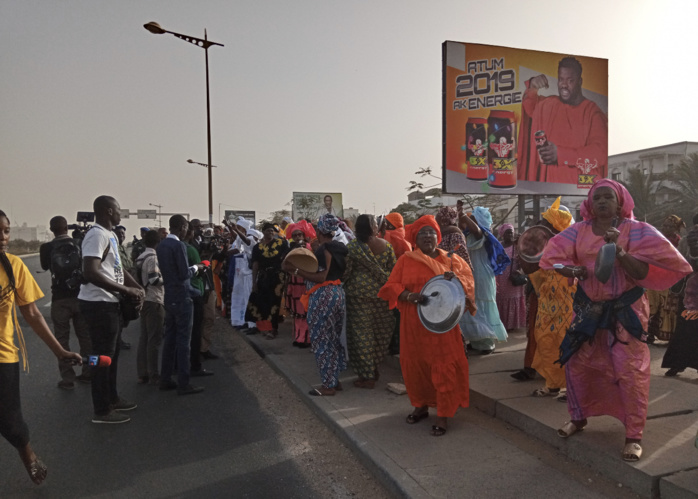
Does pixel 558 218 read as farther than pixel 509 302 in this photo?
No

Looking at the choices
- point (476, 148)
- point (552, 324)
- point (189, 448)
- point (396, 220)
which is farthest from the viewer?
point (476, 148)

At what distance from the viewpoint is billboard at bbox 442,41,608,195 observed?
1322 centimetres

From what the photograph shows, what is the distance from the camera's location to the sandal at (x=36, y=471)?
3523mm

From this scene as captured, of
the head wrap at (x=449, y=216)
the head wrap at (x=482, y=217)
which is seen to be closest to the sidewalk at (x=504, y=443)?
the head wrap at (x=449, y=216)

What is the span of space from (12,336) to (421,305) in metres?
2.90

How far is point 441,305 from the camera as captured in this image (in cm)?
409

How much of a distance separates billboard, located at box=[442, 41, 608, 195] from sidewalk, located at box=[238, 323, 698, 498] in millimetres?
8621

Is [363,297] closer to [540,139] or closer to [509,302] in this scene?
[509,302]

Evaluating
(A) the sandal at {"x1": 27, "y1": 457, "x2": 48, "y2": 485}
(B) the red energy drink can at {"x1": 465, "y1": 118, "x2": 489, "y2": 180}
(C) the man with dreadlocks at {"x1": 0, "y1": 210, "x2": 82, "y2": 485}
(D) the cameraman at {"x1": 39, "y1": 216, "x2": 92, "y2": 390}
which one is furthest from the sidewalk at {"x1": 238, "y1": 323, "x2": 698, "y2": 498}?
(B) the red energy drink can at {"x1": 465, "y1": 118, "x2": 489, "y2": 180}

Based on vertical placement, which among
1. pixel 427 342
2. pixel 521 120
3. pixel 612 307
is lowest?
pixel 427 342

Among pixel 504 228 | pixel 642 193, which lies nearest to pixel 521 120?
pixel 504 228

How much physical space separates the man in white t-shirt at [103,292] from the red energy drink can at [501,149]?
35.6ft

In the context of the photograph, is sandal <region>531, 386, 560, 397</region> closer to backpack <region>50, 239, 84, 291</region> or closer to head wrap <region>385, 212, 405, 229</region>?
head wrap <region>385, 212, 405, 229</region>

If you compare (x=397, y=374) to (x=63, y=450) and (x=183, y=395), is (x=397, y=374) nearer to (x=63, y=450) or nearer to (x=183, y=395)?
(x=183, y=395)
